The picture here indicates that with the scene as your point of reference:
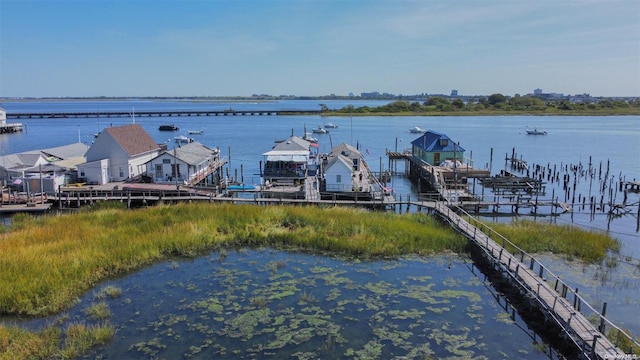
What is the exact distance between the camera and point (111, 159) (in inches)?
1702

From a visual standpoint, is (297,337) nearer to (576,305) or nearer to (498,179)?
(576,305)

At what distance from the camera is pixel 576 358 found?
50.2ft

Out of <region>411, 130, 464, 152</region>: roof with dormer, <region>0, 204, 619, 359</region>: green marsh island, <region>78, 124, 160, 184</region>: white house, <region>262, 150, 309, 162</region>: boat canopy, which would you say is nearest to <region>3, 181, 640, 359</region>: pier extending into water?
<region>0, 204, 619, 359</region>: green marsh island

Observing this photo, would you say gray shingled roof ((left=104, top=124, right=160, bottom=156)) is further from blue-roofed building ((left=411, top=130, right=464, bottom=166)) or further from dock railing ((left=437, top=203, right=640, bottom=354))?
dock railing ((left=437, top=203, right=640, bottom=354))

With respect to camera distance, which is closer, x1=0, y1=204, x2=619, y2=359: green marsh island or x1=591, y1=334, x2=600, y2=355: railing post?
x1=591, y1=334, x2=600, y2=355: railing post

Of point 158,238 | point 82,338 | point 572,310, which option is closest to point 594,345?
point 572,310

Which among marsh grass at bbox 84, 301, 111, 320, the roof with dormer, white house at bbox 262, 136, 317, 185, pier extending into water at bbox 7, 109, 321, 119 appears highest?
pier extending into water at bbox 7, 109, 321, 119

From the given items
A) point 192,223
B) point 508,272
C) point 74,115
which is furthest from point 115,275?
point 74,115

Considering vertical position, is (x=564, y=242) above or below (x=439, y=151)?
below

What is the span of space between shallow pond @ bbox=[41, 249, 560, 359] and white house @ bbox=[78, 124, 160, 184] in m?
22.4

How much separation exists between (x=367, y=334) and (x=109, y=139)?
1383 inches

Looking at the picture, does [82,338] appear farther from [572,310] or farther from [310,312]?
[572,310]

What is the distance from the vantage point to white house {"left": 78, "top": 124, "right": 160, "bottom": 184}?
41812mm

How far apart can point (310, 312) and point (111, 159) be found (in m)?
32.5
